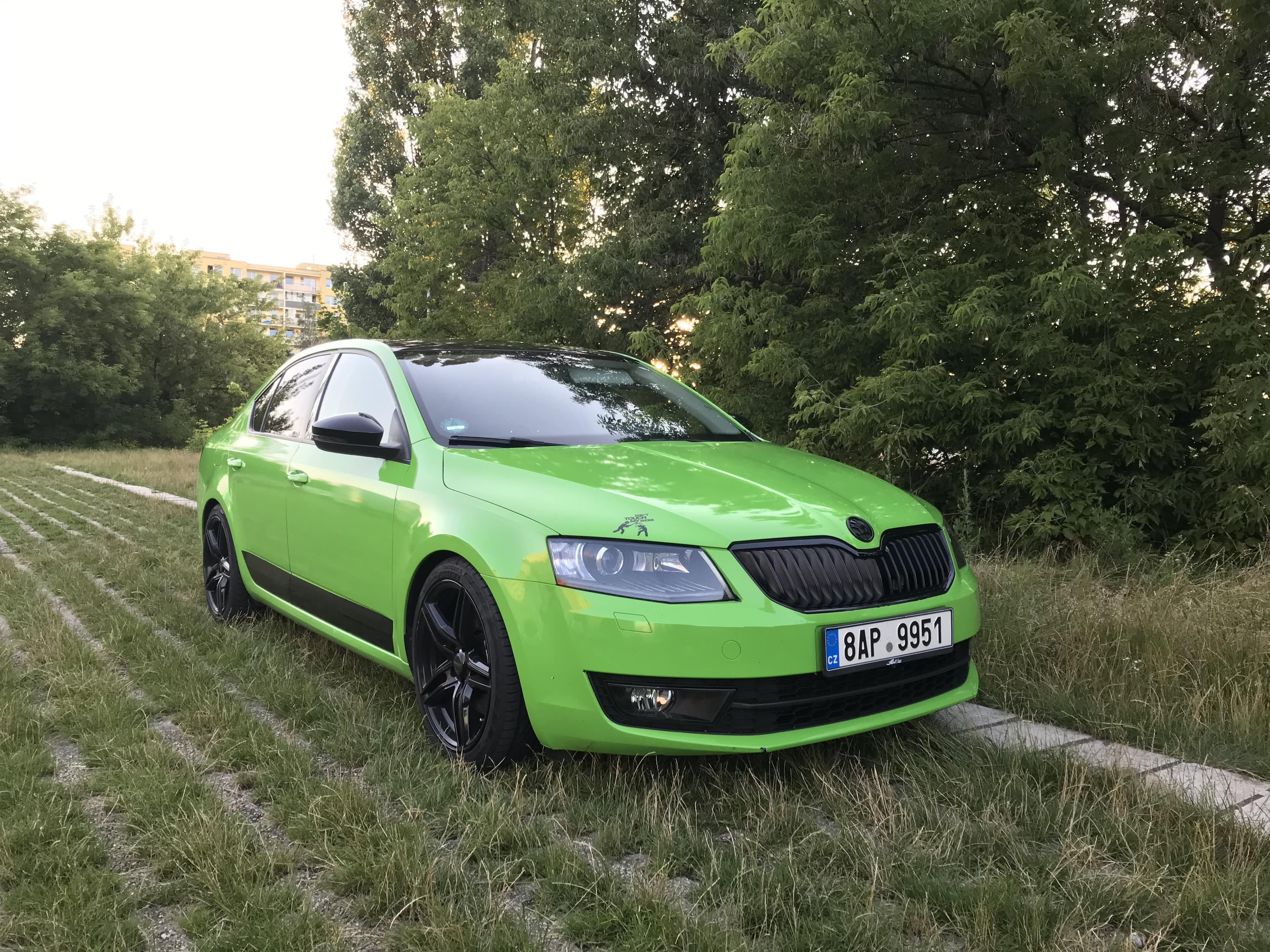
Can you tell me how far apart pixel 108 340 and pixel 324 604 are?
40.8m

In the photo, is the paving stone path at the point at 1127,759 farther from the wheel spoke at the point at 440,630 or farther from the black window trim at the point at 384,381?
the black window trim at the point at 384,381

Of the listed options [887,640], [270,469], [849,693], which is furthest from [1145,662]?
[270,469]

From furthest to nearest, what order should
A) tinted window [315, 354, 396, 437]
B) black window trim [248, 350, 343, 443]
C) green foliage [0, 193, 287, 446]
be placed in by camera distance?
1. green foliage [0, 193, 287, 446]
2. black window trim [248, 350, 343, 443]
3. tinted window [315, 354, 396, 437]

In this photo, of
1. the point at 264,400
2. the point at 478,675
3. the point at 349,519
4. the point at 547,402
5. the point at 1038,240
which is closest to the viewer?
the point at 478,675

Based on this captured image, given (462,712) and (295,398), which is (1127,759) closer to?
(462,712)

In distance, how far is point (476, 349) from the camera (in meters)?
4.14

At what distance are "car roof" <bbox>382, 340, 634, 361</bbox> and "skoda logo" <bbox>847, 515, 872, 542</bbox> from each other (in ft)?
6.30

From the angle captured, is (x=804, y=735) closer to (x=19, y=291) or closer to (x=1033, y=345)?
(x=1033, y=345)

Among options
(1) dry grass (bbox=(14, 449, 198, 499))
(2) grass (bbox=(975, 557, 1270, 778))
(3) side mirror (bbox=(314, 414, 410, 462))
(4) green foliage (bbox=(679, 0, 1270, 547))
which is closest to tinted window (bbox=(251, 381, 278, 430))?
(3) side mirror (bbox=(314, 414, 410, 462))

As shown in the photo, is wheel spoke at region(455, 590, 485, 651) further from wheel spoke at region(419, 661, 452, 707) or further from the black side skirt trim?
the black side skirt trim

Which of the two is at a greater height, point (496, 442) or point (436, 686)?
point (496, 442)

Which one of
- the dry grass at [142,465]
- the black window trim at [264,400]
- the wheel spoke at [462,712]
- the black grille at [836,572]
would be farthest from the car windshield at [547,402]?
the dry grass at [142,465]

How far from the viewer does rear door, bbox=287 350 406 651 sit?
3.34 metres

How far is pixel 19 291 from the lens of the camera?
3609 cm
